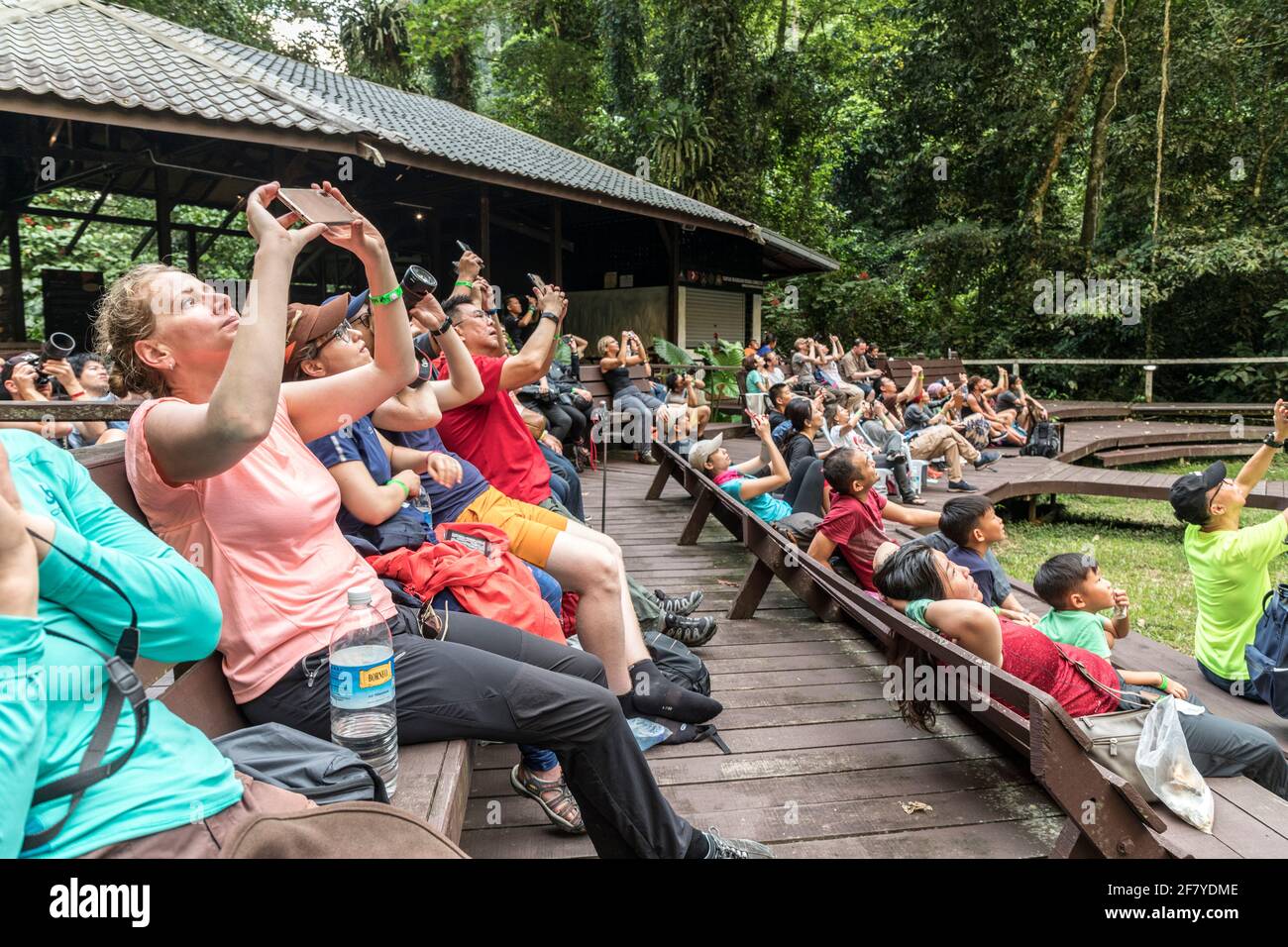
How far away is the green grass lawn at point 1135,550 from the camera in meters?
6.84

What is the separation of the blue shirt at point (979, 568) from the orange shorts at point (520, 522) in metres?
1.97

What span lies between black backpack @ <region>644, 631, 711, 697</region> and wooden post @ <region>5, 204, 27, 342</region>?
11.0 m

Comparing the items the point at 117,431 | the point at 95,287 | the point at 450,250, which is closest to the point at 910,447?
A: the point at 117,431

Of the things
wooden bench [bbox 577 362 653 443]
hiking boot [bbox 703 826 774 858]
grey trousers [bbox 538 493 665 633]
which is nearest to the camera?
hiking boot [bbox 703 826 774 858]

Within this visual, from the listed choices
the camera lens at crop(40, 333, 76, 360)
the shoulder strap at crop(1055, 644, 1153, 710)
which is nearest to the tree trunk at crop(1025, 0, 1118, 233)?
the shoulder strap at crop(1055, 644, 1153, 710)

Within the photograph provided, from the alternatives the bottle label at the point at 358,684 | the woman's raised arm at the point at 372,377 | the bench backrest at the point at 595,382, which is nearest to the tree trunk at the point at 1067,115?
the bench backrest at the point at 595,382

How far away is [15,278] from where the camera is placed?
10.5 meters

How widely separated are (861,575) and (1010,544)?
579cm

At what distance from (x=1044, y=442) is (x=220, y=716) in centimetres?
1244

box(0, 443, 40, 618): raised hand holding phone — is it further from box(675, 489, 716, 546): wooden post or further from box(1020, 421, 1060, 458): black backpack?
box(1020, 421, 1060, 458): black backpack

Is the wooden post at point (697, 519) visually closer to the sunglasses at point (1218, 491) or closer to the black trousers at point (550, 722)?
the sunglasses at point (1218, 491)

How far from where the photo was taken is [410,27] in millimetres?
21734

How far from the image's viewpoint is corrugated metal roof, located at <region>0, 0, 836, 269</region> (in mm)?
6656

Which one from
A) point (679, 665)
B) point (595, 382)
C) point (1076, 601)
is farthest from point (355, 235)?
point (595, 382)
